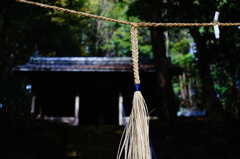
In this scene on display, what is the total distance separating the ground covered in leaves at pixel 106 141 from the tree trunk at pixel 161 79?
32 cm

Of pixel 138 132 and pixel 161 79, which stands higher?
pixel 161 79

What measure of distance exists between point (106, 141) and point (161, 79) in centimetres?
230

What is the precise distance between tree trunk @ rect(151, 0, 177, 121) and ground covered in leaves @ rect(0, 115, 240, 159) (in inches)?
12.8

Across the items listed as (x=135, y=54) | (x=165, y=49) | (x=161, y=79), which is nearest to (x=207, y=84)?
(x=161, y=79)


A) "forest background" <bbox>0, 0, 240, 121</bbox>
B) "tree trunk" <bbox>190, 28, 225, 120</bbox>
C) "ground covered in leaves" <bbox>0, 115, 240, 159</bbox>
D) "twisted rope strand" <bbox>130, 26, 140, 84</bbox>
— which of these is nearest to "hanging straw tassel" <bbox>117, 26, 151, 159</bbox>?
"twisted rope strand" <bbox>130, 26, 140, 84</bbox>

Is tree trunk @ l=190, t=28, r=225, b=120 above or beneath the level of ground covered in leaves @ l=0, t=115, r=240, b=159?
above

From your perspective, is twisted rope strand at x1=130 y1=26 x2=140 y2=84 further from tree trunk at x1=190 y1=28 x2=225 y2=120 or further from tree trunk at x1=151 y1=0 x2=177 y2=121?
tree trunk at x1=151 y1=0 x2=177 y2=121

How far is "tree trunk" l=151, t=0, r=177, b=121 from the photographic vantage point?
17.8 ft

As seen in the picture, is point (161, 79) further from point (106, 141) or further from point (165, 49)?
point (106, 141)

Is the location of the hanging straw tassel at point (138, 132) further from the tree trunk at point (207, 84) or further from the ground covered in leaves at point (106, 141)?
the tree trunk at point (207, 84)

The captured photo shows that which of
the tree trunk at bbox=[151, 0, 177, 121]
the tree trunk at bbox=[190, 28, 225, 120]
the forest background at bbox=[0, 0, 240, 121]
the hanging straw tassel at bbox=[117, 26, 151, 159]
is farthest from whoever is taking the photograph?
the tree trunk at bbox=[151, 0, 177, 121]

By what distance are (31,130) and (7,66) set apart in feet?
5.67

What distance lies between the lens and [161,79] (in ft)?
18.5

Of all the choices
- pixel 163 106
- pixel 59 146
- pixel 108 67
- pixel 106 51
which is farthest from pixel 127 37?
pixel 59 146
